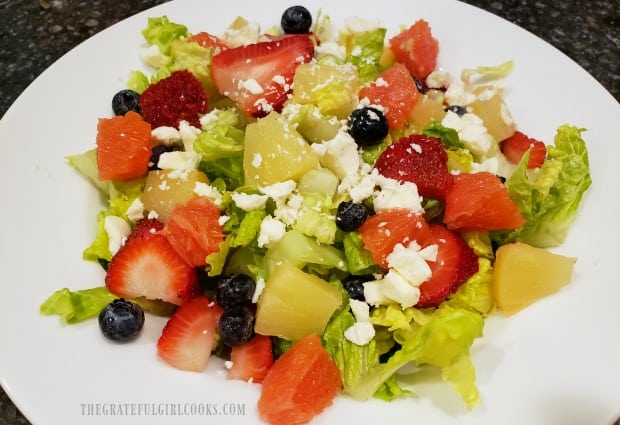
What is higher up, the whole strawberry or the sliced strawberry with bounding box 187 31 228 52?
the sliced strawberry with bounding box 187 31 228 52

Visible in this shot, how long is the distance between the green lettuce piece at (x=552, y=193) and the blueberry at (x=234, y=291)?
76 cm

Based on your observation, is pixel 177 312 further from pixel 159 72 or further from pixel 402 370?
pixel 159 72

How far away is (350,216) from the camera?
1.76 metres

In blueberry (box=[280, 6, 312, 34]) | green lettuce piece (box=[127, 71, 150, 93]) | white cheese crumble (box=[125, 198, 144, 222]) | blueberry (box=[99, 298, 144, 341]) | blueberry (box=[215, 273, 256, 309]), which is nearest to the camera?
blueberry (box=[99, 298, 144, 341])

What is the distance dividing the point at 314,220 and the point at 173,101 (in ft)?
2.25

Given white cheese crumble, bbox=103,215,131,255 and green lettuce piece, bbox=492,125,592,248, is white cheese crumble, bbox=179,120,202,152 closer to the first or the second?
white cheese crumble, bbox=103,215,131,255

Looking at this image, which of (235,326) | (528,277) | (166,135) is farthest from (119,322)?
(528,277)

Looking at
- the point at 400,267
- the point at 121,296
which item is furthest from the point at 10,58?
the point at 400,267

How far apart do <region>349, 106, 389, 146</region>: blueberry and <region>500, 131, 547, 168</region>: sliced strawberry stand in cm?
45

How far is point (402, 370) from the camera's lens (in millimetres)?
1676

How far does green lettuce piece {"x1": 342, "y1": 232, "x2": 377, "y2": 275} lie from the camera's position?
1.76 m

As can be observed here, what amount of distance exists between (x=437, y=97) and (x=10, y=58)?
6.44 ft

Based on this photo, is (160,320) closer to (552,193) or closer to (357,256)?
(357,256)

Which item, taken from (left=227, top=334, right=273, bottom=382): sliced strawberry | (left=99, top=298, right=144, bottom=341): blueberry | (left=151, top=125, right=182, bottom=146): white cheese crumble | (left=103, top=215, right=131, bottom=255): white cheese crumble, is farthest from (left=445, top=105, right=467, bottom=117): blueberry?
(left=99, top=298, right=144, bottom=341): blueberry
